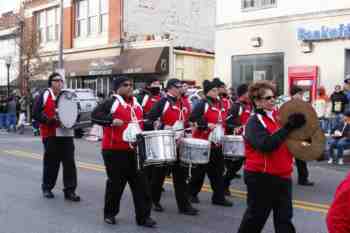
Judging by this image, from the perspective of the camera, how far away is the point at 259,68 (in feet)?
70.2

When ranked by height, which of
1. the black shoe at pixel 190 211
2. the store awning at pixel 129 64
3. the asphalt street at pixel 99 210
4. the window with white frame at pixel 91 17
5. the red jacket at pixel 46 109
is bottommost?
the asphalt street at pixel 99 210

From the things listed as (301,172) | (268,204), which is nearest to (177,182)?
(268,204)

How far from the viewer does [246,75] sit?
870 inches

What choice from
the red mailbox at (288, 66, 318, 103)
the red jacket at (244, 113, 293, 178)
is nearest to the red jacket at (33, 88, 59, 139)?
the red jacket at (244, 113, 293, 178)

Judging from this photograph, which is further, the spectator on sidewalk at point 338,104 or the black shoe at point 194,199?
the spectator on sidewalk at point 338,104

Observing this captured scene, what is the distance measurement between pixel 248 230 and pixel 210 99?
3541 millimetres

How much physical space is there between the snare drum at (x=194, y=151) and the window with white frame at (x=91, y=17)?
24.6 meters

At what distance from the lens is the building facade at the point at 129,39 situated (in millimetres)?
27406

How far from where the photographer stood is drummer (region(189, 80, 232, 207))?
817cm

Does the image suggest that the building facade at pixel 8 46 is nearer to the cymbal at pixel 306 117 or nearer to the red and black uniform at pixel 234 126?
the red and black uniform at pixel 234 126

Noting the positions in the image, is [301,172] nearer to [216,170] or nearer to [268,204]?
[216,170]

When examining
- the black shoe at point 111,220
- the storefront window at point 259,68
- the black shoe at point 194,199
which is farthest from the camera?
the storefront window at point 259,68

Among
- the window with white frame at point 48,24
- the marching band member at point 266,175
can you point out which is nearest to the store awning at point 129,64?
the window with white frame at point 48,24

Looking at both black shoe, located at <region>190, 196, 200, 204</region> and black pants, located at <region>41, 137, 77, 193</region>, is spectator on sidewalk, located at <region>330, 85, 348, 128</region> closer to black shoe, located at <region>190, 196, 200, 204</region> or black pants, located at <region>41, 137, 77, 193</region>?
black shoe, located at <region>190, 196, 200, 204</region>
